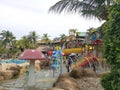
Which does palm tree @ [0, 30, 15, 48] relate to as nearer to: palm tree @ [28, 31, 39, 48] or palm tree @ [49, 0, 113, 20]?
palm tree @ [28, 31, 39, 48]

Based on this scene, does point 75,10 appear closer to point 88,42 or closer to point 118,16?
point 118,16

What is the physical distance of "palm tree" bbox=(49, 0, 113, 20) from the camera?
593 inches

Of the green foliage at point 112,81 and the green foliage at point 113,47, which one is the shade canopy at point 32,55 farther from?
the green foliage at point 113,47

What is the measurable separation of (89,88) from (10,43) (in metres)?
66.0

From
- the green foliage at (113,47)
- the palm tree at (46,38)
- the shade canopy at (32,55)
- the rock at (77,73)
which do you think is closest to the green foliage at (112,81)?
the green foliage at (113,47)

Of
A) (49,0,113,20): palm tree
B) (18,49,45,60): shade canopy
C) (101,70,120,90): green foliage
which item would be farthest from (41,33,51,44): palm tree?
(101,70,120,90): green foliage

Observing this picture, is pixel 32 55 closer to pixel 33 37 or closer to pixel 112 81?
pixel 112 81

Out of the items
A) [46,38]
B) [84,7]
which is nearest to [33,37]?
[46,38]

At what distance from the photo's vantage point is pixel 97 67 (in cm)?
2188

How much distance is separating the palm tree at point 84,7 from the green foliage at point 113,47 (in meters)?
7.74

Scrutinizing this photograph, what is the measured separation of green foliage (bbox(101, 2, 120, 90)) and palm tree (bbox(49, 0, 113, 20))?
305 inches

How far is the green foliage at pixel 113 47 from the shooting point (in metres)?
6.96

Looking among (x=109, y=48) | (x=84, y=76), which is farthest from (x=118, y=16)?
(x=84, y=76)

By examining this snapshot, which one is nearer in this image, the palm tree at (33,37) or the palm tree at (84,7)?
the palm tree at (84,7)
